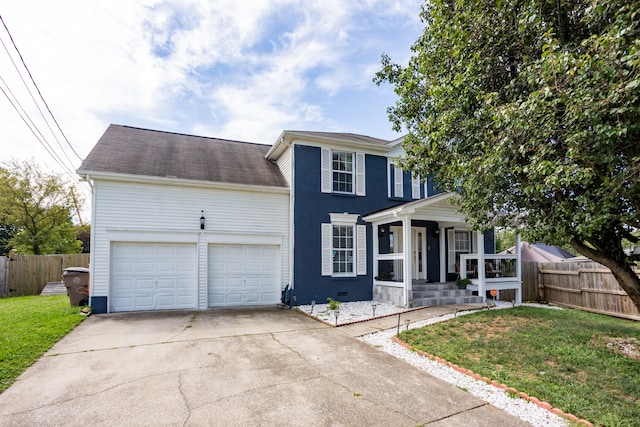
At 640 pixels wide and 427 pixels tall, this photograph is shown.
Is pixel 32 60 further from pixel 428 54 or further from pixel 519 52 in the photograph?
pixel 519 52

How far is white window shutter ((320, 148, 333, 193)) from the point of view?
10.9m

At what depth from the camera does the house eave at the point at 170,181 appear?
350 inches

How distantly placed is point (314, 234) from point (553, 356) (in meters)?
6.84

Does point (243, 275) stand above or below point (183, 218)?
below

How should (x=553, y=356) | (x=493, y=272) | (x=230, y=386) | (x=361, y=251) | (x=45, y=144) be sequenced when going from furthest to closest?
(x=45, y=144) → (x=361, y=251) → (x=493, y=272) → (x=553, y=356) → (x=230, y=386)

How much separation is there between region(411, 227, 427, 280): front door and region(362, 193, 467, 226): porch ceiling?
139cm

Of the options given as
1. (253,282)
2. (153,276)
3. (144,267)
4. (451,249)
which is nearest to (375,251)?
(451,249)

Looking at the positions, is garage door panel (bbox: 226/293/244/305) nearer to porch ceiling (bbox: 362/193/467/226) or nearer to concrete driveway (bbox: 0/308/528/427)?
concrete driveway (bbox: 0/308/528/427)

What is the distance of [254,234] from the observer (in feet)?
34.3

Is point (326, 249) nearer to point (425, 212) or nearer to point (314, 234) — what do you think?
point (314, 234)

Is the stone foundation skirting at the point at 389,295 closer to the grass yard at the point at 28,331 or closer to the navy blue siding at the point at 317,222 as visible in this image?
the navy blue siding at the point at 317,222

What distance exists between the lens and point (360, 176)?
1136cm

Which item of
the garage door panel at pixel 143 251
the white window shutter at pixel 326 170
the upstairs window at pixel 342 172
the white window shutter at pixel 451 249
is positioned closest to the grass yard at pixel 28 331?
the garage door panel at pixel 143 251

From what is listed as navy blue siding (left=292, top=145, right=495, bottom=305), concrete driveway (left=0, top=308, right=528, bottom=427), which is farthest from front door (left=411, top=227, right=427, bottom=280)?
concrete driveway (left=0, top=308, right=528, bottom=427)
